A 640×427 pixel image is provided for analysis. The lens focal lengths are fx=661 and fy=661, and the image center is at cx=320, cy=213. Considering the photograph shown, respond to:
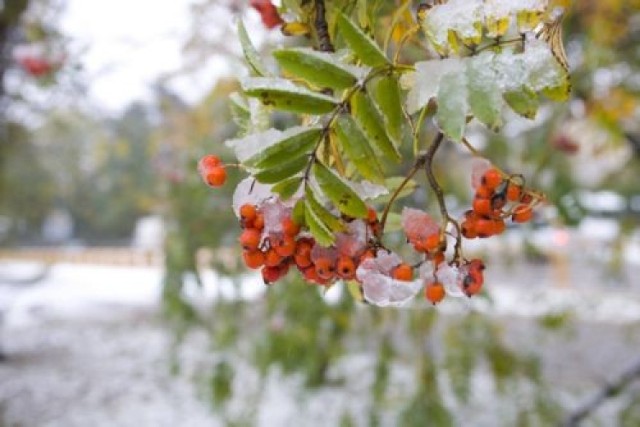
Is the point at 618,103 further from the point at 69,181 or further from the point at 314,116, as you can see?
the point at 69,181

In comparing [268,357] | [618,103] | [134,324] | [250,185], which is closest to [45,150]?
[134,324]

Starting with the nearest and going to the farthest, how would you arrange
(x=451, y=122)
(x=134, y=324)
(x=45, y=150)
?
1. (x=451, y=122)
2. (x=134, y=324)
3. (x=45, y=150)

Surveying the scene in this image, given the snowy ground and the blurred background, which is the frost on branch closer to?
the blurred background

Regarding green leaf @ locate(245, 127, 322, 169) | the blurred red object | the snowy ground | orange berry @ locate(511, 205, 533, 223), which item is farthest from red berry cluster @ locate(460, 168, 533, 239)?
the snowy ground

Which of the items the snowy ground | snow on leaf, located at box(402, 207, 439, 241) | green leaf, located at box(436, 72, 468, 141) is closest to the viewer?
green leaf, located at box(436, 72, 468, 141)

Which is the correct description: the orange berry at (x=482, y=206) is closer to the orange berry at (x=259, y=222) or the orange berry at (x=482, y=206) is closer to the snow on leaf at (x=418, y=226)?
the snow on leaf at (x=418, y=226)
